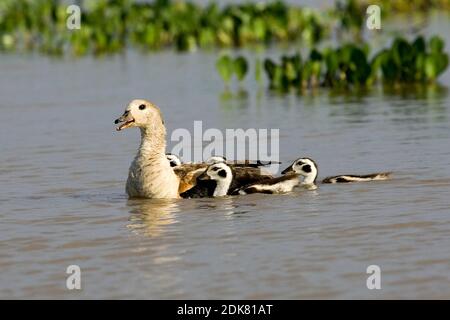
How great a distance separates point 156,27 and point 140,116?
59.5 feet

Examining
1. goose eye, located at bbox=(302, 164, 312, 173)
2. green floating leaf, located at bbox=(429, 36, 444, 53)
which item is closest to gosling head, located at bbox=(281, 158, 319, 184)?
goose eye, located at bbox=(302, 164, 312, 173)

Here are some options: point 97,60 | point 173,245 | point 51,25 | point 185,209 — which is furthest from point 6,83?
point 173,245

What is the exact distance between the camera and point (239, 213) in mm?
12086

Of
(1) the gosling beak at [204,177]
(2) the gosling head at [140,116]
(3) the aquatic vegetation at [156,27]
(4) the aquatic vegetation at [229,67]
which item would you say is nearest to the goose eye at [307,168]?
(1) the gosling beak at [204,177]

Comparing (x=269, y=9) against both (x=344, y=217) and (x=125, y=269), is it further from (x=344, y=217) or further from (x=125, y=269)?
(x=125, y=269)

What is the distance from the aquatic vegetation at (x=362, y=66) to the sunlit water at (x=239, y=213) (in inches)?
31.9

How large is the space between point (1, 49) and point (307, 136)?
55.0 feet

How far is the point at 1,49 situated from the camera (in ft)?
105

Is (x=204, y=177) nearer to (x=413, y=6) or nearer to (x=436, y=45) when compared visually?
(x=436, y=45)

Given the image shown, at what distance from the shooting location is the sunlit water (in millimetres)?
9305

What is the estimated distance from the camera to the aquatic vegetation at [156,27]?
30.5 meters

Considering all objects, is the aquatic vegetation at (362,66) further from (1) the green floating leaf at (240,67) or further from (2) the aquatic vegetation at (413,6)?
(2) the aquatic vegetation at (413,6)

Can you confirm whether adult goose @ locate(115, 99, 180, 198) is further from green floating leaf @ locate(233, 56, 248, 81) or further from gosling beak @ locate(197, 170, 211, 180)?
green floating leaf @ locate(233, 56, 248, 81)

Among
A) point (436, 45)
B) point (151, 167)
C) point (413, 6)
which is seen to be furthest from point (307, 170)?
point (413, 6)
